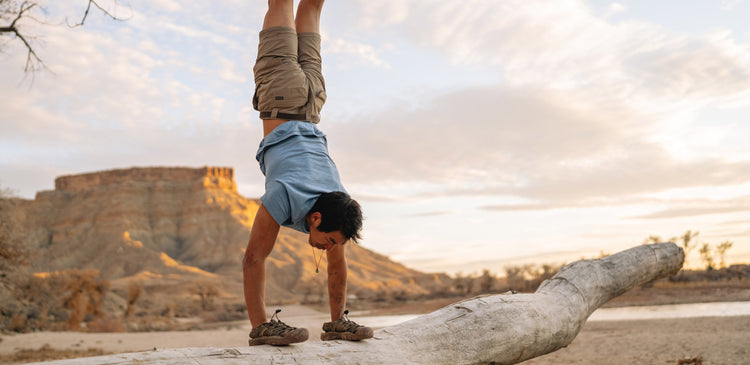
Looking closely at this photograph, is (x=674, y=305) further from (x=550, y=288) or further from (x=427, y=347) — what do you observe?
(x=427, y=347)

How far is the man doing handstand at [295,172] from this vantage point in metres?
3.15

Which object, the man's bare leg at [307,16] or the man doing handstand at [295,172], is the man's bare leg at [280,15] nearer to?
the man doing handstand at [295,172]

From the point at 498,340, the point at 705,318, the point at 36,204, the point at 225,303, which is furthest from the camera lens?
the point at 36,204

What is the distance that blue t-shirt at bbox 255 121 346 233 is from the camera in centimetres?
315

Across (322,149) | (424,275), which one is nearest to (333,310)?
(322,149)

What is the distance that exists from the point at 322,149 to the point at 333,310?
102cm

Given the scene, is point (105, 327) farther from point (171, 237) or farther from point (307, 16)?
point (171, 237)

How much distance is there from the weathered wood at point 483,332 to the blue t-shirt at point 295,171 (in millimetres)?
748

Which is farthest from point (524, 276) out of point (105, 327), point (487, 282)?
point (105, 327)

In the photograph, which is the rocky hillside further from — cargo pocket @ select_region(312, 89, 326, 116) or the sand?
cargo pocket @ select_region(312, 89, 326, 116)

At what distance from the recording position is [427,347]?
345 centimetres

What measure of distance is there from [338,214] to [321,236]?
0.59ft

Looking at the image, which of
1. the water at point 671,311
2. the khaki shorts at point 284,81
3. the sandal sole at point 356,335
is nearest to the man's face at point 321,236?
the sandal sole at point 356,335

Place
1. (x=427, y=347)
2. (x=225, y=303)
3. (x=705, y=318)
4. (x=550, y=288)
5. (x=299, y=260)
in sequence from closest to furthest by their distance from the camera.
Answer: (x=427, y=347) → (x=550, y=288) → (x=705, y=318) → (x=225, y=303) → (x=299, y=260)
